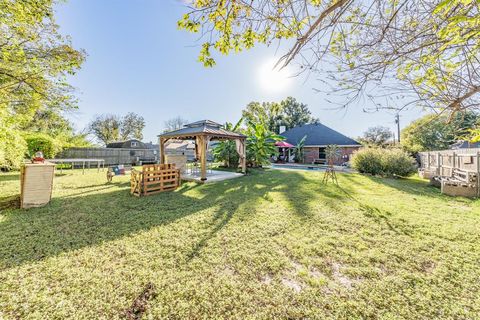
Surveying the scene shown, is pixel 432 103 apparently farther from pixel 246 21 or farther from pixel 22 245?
pixel 22 245

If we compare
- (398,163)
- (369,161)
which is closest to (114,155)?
(369,161)

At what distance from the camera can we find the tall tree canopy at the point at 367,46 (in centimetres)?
233

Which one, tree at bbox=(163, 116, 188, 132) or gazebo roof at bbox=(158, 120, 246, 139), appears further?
tree at bbox=(163, 116, 188, 132)

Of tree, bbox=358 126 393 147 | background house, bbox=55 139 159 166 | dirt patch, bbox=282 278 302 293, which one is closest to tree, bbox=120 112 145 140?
background house, bbox=55 139 159 166

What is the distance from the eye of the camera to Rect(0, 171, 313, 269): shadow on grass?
3266mm

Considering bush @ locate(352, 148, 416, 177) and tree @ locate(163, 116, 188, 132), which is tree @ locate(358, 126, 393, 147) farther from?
tree @ locate(163, 116, 188, 132)

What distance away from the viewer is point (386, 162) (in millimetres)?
11867

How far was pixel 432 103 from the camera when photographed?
252 cm

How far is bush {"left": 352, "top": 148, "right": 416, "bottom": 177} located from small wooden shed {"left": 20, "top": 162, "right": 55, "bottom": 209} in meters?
16.0

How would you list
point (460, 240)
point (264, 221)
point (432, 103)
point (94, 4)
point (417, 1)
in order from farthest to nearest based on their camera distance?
point (94, 4) → point (264, 221) → point (460, 240) → point (432, 103) → point (417, 1)

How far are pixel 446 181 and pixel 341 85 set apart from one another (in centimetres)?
898

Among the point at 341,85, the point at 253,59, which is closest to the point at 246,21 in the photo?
the point at 253,59

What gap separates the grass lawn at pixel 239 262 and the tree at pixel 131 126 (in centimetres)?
4333

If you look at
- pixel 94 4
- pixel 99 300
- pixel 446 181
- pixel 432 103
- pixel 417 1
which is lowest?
pixel 99 300
